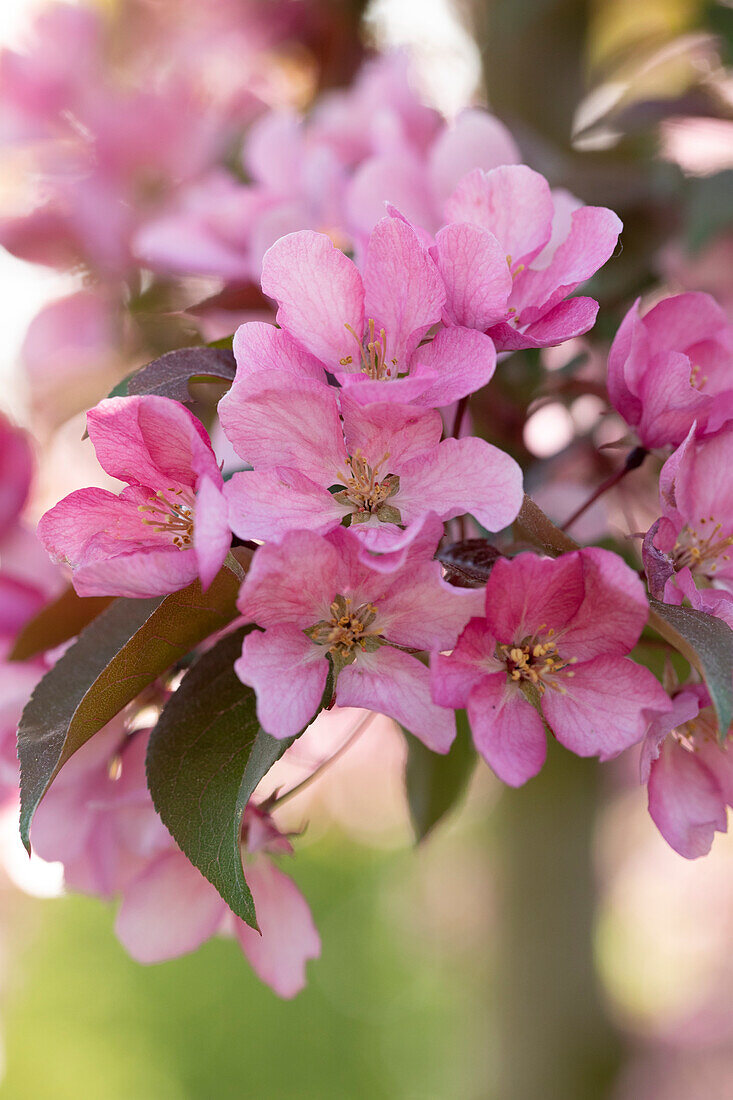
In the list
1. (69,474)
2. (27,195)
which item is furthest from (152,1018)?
(27,195)

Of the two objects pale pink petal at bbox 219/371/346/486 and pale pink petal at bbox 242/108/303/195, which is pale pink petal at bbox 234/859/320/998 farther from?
pale pink petal at bbox 242/108/303/195

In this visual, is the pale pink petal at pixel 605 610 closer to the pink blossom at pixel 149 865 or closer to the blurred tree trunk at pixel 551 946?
the pink blossom at pixel 149 865

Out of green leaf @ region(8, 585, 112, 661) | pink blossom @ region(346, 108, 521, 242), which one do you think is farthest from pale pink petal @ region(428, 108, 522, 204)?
green leaf @ region(8, 585, 112, 661)

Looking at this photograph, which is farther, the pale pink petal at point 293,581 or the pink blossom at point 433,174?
the pink blossom at point 433,174

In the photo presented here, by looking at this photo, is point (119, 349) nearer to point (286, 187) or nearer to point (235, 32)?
point (286, 187)

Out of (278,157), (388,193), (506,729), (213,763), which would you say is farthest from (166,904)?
(278,157)

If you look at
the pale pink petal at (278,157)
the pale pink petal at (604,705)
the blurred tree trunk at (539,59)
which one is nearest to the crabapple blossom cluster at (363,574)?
the pale pink petal at (604,705)

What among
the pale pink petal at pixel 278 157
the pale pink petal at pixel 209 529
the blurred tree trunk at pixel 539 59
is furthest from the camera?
the blurred tree trunk at pixel 539 59
